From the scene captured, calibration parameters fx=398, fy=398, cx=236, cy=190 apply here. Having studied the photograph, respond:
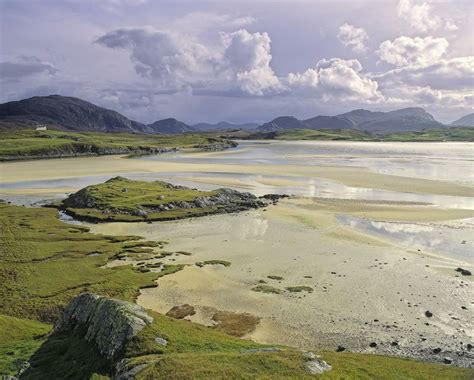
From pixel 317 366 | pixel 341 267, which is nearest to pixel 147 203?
pixel 341 267

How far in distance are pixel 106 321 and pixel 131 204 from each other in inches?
2393

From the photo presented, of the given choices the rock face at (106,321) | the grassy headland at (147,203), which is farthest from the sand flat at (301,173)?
the rock face at (106,321)

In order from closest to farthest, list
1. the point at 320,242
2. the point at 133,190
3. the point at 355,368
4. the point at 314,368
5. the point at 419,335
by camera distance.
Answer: the point at 314,368 → the point at 355,368 → the point at 419,335 → the point at 320,242 → the point at 133,190

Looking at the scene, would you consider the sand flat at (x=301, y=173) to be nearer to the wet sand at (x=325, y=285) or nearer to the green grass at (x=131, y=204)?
the wet sand at (x=325, y=285)

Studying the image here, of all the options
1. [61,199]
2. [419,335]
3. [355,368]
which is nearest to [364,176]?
[61,199]

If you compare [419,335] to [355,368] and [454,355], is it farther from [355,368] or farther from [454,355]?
[355,368]

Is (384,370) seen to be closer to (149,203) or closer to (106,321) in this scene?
(106,321)

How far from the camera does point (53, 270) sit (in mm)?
46875

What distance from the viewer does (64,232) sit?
64812 mm

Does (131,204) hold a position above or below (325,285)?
above

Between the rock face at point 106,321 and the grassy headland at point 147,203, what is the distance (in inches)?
1917

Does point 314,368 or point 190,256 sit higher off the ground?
point 314,368

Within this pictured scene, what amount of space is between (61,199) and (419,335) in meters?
85.9

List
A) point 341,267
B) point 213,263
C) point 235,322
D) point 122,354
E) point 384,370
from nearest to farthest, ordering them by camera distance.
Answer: point 122,354
point 384,370
point 235,322
point 341,267
point 213,263
